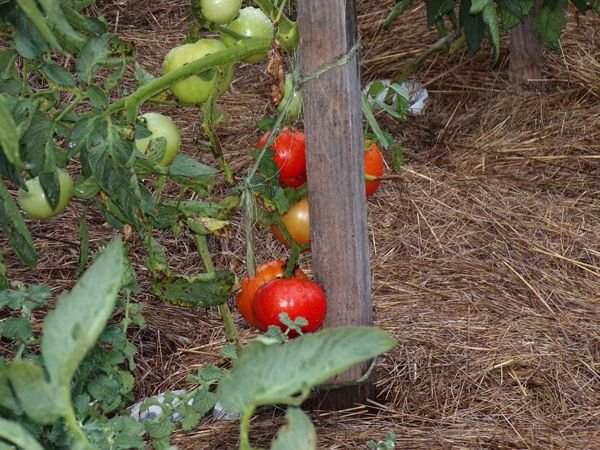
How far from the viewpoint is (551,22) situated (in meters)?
2.70

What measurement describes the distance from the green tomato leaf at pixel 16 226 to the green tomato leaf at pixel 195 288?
20 centimetres

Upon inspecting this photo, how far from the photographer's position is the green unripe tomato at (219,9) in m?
1.30

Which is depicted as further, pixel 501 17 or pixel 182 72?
pixel 501 17

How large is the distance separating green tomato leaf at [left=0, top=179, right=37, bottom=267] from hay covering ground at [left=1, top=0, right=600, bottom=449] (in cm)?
30

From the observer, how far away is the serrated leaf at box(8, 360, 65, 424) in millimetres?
574

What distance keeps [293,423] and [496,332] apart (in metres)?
1.50

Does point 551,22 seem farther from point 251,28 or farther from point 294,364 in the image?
point 294,364

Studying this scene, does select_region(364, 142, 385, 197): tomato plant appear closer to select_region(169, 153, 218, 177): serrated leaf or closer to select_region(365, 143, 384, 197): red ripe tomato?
select_region(365, 143, 384, 197): red ripe tomato

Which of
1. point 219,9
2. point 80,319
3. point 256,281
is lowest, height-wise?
point 256,281

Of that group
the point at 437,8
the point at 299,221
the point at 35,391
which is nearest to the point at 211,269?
the point at 299,221

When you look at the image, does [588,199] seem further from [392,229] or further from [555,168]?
[392,229]

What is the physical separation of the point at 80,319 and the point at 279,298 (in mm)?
859

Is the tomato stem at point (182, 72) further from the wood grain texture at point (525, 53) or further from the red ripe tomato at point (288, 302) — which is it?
the wood grain texture at point (525, 53)

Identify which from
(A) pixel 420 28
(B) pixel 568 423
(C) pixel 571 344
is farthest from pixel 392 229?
(A) pixel 420 28
